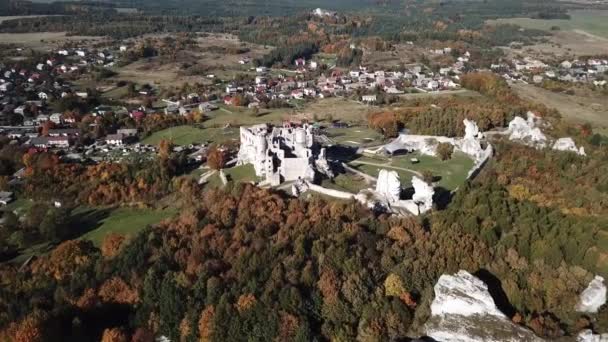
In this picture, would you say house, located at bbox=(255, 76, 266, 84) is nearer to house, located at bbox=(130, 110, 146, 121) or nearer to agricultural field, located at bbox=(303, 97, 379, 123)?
agricultural field, located at bbox=(303, 97, 379, 123)

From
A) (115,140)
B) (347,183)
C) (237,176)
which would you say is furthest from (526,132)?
(115,140)

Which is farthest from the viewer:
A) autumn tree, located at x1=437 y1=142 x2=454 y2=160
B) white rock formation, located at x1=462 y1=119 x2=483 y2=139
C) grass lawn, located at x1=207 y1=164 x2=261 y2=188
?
white rock formation, located at x1=462 y1=119 x2=483 y2=139

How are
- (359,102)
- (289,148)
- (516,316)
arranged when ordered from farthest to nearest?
(359,102) → (289,148) → (516,316)

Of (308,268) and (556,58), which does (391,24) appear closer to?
(556,58)

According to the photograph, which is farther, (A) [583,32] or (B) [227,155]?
(A) [583,32]

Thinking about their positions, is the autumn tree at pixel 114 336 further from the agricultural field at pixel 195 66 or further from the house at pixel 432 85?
the house at pixel 432 85

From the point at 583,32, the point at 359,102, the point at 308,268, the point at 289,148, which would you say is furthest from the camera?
the point at 583,32

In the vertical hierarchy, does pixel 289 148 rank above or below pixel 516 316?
above

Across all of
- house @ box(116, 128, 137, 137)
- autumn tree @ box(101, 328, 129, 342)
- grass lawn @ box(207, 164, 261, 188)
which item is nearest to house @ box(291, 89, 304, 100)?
house @ box(116, 128, 137, 137)

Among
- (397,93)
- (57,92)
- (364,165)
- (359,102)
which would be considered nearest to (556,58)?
(397,93)
